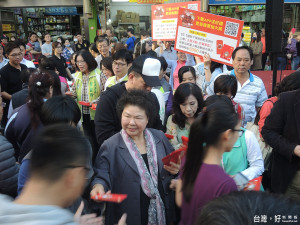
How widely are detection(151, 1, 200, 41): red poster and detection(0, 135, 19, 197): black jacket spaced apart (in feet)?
13.2

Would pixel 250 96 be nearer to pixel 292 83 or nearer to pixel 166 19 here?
pixel 292 83

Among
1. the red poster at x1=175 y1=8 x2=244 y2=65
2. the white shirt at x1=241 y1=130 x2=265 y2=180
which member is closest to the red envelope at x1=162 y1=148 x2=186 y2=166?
the white shirt at x1=241 y1=130 x2=265 y2=180

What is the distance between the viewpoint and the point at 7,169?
1.75 meters

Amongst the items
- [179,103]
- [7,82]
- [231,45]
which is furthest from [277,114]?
[7,82]

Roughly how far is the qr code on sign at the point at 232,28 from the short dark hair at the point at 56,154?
3.22m

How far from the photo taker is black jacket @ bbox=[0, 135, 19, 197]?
171 centimetres

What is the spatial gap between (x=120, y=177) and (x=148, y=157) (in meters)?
0.24

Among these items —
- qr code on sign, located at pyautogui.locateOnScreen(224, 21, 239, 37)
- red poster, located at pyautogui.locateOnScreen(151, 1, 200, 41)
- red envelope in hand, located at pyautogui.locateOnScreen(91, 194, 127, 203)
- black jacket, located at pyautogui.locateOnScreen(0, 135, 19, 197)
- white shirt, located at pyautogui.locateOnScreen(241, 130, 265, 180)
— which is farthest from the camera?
red poster, located at pyautogui.locateOnScreen(151, 1, 200, 41)

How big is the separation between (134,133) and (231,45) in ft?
8.28

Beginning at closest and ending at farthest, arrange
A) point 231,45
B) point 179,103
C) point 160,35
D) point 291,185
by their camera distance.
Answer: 1. point 291,185
2. point 179,103
3. point 231,45
4. point 160,35

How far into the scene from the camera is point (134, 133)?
74.4 inches

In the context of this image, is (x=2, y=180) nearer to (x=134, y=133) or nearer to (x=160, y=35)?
(x=134, y=133)

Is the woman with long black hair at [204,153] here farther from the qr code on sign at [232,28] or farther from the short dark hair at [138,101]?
the qr code on sign at [232,28]

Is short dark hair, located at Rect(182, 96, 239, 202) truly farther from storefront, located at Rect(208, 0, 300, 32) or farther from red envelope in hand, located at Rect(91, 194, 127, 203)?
storefront, located at Rect(208, 0, 300, 32)
